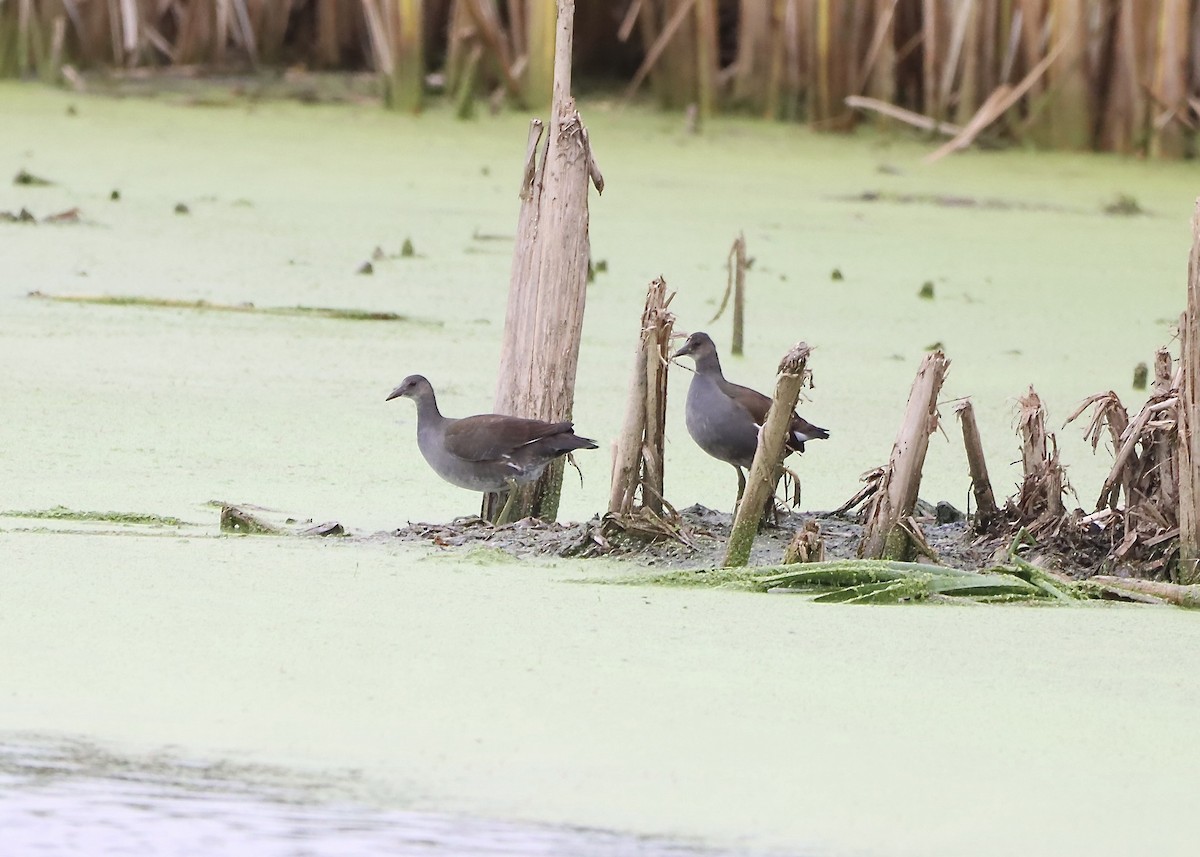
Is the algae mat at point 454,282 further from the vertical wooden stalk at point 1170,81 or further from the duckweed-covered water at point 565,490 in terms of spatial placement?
the vertical wooden stalk at point 1170,81

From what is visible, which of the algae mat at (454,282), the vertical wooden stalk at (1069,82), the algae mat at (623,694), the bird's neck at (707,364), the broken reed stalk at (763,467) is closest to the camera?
the algae mat at (623,694)

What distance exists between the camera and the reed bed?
8.23 m

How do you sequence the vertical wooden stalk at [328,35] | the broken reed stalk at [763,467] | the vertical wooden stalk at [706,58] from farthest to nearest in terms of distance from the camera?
the vertical wooden stalk at [328,35]
the vertical wooden stalk at [706,58]
the broken reed stalk at [763,467]

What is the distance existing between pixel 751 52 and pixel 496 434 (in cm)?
565

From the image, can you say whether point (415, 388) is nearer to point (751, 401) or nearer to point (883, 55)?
point (751, 401)

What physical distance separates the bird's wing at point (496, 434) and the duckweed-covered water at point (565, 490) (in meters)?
0.22

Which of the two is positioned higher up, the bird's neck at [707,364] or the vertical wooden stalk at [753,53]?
the vertical wooden stalk at [753,53]

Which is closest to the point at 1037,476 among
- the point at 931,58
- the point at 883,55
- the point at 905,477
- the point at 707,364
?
the point at 905,477

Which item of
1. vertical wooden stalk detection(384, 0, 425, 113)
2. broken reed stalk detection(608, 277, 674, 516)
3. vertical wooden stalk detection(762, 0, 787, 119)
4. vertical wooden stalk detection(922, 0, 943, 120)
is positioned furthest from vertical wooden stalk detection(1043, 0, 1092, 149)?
broken reed stalk detection(608, 277, 674, 516)

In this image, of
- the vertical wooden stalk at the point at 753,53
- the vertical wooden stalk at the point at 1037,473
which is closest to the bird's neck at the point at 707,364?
the vertical wooden stalk at the point at 1037,473

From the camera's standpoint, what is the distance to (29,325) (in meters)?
5.29

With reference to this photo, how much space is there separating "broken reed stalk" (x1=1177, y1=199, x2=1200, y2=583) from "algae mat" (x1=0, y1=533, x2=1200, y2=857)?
0.17m

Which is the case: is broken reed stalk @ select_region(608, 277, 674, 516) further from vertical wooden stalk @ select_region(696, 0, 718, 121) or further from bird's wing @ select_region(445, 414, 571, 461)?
vertical wooden stalk @ select_region(696, 0, 718, 121)

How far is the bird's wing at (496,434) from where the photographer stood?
11.4 feet
